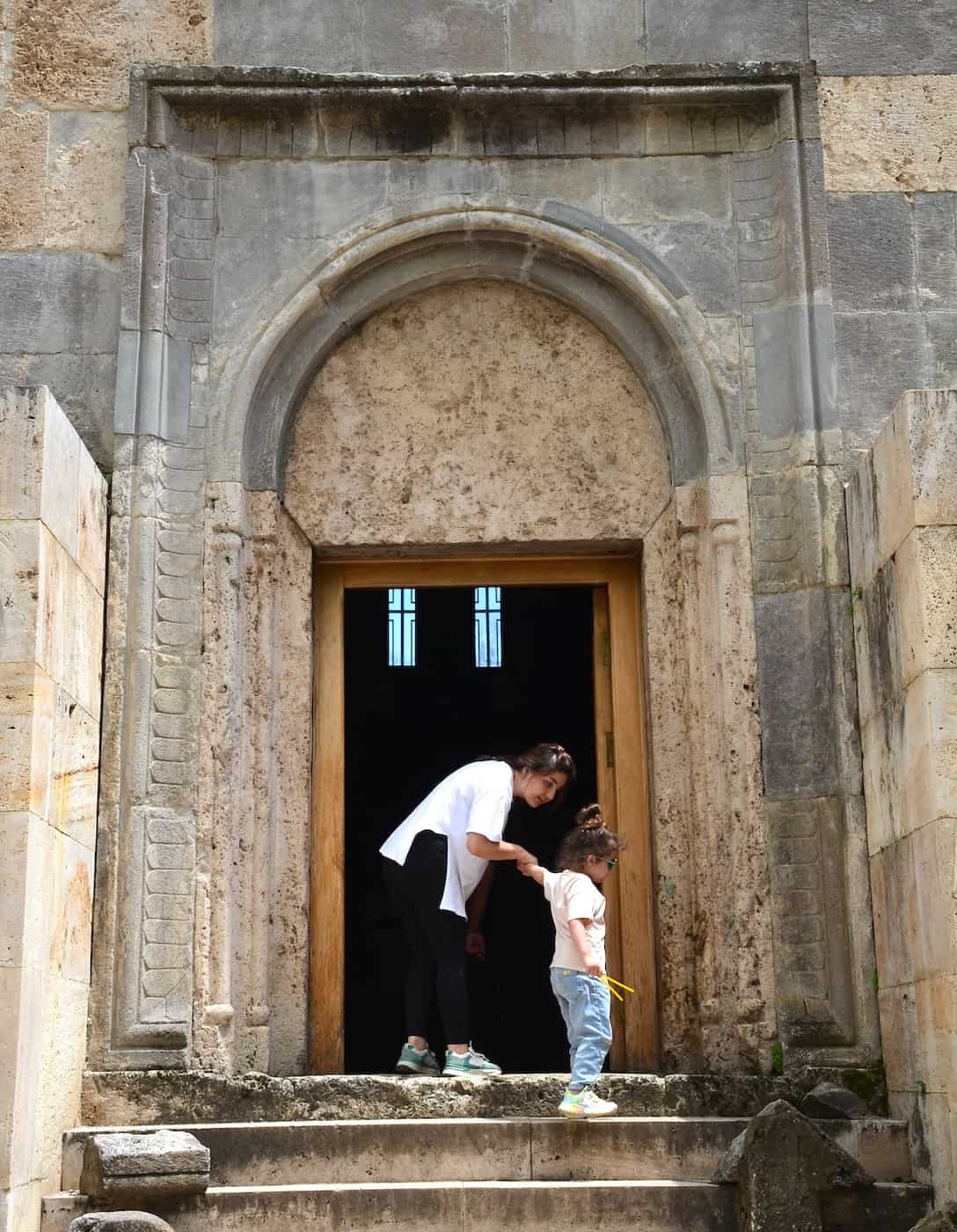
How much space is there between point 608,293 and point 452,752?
7341 millimetres

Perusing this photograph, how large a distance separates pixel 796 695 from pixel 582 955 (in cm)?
146

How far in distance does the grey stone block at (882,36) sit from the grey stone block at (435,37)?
1.42m

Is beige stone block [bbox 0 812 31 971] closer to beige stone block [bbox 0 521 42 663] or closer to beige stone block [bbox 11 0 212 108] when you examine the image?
beige stone block [bbox 0 521 42 663]

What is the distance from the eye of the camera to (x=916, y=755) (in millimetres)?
6004

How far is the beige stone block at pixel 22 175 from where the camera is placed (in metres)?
7.44

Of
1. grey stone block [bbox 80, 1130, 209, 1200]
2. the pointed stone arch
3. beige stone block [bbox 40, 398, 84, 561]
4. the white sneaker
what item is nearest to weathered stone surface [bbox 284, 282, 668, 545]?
the pointed stone arch

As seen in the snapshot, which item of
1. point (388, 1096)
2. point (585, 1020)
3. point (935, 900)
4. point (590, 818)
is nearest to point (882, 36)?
point (590, 818)

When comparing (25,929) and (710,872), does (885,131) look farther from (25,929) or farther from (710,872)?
(25,929)

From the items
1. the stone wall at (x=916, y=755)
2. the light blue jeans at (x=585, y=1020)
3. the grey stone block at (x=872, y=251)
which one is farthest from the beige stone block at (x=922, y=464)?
the light blue jeans at (x=585, y=1020)

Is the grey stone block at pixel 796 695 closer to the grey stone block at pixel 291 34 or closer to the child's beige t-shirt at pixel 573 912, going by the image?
the child's beige t-shirt at pixel 573 912

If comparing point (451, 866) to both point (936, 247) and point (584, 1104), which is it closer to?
point (584, 1104)

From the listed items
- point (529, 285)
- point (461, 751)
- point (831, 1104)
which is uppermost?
point (529, 285)

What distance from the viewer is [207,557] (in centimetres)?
709

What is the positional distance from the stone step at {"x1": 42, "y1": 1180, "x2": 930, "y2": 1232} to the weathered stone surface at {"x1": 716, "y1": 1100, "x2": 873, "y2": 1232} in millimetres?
135
